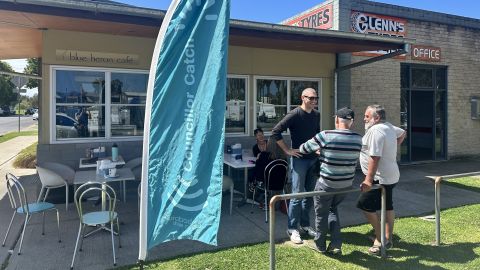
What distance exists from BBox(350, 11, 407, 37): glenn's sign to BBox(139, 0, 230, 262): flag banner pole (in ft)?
24.7

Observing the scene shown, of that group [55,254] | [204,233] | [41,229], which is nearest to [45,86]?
[41,229]

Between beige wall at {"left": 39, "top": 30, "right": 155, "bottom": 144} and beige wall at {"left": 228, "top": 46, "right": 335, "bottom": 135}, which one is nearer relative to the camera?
beige wall at {"left": 39, "top": 30, "right": 155, "bottom": 144}

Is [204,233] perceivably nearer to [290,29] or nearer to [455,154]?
[290,29]

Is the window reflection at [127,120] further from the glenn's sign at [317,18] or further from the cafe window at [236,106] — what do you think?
the glenn's sign at [317,18]

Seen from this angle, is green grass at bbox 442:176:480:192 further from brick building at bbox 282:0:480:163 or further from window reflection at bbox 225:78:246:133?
window reflection at bbox 225:78:246:133

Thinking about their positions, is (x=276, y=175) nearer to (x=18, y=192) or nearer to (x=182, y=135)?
(x=182, y=135)

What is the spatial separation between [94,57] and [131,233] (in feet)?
12.0

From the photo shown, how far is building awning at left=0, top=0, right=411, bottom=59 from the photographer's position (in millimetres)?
4930

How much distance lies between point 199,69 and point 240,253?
7.36 ft

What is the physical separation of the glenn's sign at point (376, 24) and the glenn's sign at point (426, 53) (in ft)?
2.23

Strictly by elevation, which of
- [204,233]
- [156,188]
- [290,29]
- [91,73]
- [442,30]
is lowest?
[204,233]

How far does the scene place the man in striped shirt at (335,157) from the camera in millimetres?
3795

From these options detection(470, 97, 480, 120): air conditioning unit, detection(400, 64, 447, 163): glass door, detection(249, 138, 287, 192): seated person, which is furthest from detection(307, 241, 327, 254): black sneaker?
detection(470, 97, 480, 120): air conditioning unit

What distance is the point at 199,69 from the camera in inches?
131
